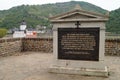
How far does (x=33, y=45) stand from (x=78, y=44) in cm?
606

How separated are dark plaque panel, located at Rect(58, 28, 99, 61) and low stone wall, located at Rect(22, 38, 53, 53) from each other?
510 cm

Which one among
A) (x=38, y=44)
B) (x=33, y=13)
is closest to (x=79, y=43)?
(x=38, y=44)

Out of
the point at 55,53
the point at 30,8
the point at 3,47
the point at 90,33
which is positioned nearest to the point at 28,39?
the point at 3,47

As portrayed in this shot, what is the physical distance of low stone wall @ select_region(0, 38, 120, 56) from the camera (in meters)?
10.8

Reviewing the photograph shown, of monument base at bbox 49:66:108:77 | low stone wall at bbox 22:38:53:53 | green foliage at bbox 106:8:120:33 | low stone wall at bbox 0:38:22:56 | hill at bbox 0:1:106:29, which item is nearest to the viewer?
monument base at bbox 49:66:108:77

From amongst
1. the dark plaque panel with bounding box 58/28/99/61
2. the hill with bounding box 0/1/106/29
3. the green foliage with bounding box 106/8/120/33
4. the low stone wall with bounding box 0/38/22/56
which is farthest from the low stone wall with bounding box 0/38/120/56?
the hill with bounding box 0/1/106/29

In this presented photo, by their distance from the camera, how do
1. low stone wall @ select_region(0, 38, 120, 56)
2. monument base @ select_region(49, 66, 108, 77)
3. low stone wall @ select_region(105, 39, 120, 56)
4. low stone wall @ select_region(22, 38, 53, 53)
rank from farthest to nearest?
1. low stone wall @ select_region(22, 38, 53, 53)
2. low stone wall @ select_region(105, 39, 120, 56)
3. low stone wall @ select_region(0, 38, 120, 56)
4. monument base @ select_region(49, 66, 108, 77)

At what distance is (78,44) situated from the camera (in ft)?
22.2

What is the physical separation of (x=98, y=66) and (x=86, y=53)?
579 mm

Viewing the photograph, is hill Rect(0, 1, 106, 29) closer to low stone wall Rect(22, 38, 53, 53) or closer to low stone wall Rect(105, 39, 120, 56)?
low stone wall Rect(22, 38, 53, 53)

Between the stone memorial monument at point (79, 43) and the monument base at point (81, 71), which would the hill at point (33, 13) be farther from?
the monument base at point (81, 71)

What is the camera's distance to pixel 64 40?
691 cm

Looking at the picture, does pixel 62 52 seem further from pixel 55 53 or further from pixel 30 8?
pixel 30 8

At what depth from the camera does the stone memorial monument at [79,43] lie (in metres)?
6.59
